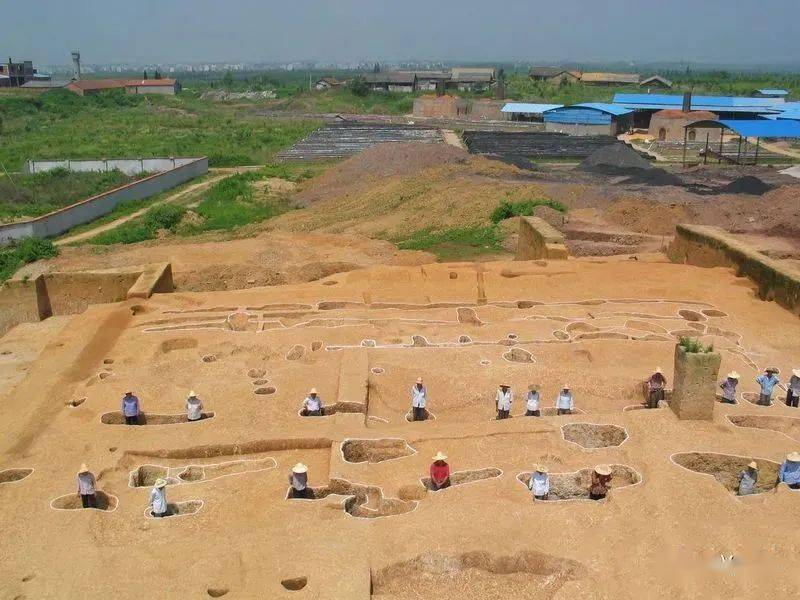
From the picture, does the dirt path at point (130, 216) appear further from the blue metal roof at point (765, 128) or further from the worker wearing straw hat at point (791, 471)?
the blue metal roof at point (765, 128)

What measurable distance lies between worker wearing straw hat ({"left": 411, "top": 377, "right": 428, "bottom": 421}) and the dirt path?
63.1 feet

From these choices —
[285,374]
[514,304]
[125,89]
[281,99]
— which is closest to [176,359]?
[285,374]

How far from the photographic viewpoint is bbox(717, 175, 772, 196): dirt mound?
28.0 metres

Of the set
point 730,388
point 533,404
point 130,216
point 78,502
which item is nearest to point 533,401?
point 533,404

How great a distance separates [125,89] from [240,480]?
90191 millimetres

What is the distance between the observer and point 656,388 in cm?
1102

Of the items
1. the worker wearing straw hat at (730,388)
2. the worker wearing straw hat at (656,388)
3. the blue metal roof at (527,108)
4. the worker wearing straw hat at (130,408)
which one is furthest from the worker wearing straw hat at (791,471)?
the blue metal roof at (527,108)

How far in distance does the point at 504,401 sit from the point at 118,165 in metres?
32.7

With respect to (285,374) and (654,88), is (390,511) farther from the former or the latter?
(654,88)

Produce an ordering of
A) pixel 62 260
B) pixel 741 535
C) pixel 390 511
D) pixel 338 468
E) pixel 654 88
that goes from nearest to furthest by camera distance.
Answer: pixel 741 535 < pixel 390 511 < pixel 338 468 < pixel 62 260 < pixel 654 88

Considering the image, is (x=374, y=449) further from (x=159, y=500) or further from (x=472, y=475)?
(x=159, y=500)

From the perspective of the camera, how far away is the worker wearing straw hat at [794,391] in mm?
10852

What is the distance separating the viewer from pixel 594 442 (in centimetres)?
993

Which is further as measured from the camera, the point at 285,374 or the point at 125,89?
the point at 125,89
